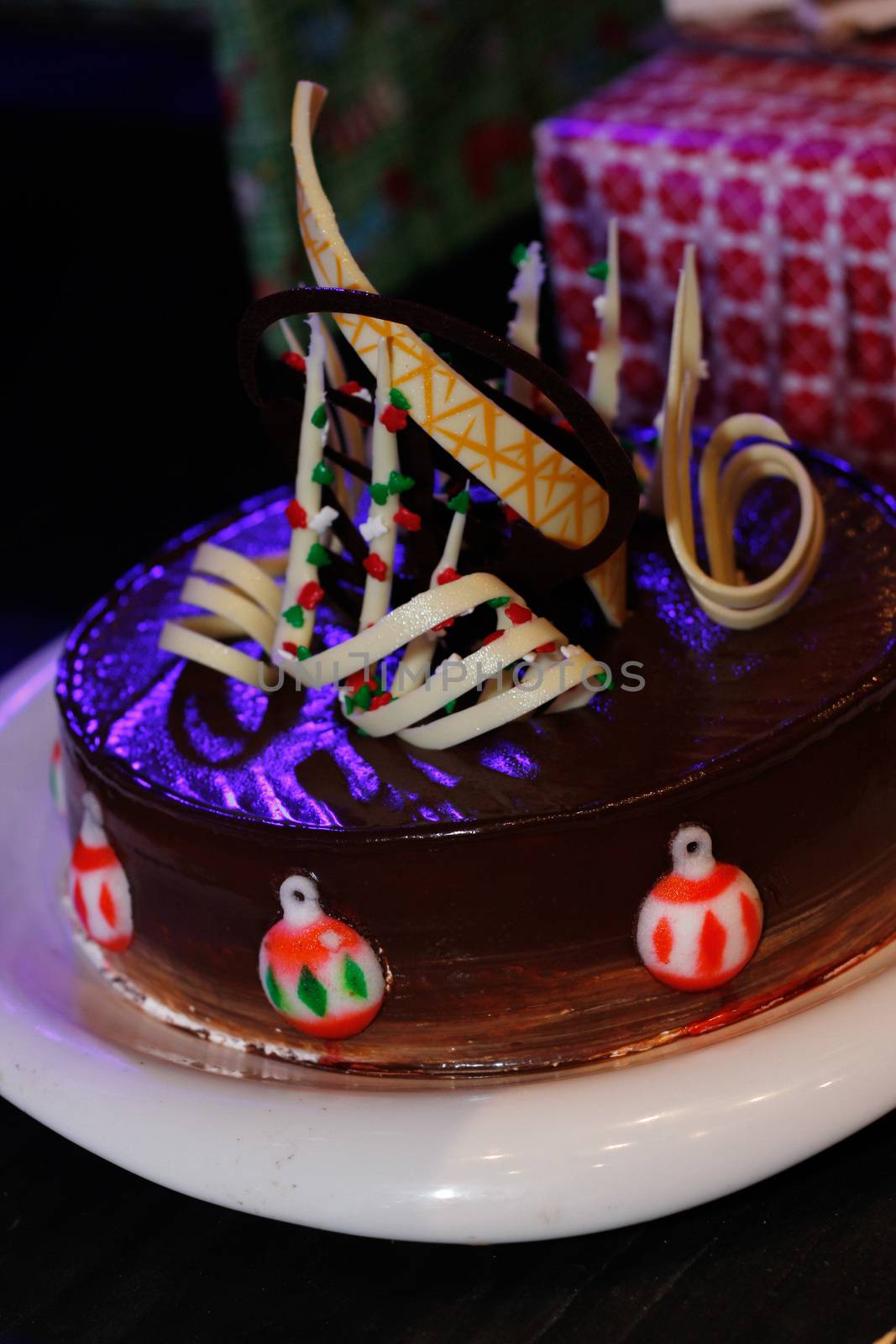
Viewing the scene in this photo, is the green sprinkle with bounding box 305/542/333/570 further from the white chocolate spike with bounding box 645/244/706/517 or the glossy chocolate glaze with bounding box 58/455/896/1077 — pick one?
the white chocolate spike with bounding box 645/244/706/517

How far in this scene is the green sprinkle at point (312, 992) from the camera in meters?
1.20

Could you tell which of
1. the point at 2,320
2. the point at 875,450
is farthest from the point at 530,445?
the point at 2,320

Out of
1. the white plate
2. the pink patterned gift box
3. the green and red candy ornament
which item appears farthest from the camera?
the pink patterned gift box

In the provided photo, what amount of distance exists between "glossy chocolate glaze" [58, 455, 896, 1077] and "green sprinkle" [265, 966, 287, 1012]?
28mm

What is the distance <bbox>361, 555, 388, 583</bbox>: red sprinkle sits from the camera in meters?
1.25

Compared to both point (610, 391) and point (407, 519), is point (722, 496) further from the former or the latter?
point (407, 519)

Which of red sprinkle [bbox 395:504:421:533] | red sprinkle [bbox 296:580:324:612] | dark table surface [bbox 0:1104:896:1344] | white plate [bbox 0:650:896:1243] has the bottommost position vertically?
dark table surface [bbox 0:1104:896:1344]

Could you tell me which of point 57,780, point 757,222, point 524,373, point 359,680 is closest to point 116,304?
point 757,222

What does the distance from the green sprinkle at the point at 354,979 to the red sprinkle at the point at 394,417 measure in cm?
38

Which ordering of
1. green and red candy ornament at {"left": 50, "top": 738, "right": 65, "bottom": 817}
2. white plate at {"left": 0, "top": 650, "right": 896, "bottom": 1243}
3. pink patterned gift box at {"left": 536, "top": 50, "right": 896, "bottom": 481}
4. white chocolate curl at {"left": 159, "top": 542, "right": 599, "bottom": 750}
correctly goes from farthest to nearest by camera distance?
1. pink patterned gift box at {"left": 536, "top": 50, "right": 896, "bottom": 481}
2. green and red candy ornament at {"left": 50, "top": 738, "right": 65, "bottom": 817}
3. white chocolate curl at {"left": 159, "top": 542, "right": 599, "bottom": 750}
4. white plate at {"left": 0, "top": 650, "right": 896, "bottom": 1243}

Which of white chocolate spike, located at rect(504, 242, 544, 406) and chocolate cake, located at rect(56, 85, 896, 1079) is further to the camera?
white chocolate spike, located at rect(504, 242, 544, 406)

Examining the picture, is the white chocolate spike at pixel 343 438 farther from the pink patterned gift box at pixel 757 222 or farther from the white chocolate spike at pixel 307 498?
the pink patterned gift box at pixel 757 222

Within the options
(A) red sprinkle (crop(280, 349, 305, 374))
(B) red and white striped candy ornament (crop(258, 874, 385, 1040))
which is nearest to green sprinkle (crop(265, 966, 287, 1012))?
(B) red and white striped candy ornament (crop(258, 874, 385, 1040))

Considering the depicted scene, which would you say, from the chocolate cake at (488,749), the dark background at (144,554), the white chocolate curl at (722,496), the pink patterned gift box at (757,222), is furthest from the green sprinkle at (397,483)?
the pink patterned gift box at (757,222)
